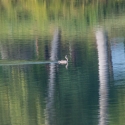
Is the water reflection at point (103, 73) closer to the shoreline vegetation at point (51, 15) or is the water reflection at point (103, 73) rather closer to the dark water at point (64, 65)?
the dark water at point (64, 65)

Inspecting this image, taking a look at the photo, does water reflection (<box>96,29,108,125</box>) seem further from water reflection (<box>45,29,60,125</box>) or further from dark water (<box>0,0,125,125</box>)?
water reflection (<box>45,29,60,125</box>)

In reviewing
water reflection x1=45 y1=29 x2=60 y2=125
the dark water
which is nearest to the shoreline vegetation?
the dark water


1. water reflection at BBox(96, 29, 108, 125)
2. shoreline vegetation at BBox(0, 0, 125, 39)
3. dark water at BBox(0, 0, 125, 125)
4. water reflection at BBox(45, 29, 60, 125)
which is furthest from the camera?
shoreline vegetation at BBox(0, 0, 125, 39)

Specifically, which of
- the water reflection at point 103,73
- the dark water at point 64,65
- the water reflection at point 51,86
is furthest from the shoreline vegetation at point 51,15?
the water reflection at point 51,86

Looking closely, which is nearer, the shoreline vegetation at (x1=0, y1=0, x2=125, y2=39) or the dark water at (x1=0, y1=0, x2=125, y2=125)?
the dark water at (x1=0, y1=0, x2=125, y2=125)

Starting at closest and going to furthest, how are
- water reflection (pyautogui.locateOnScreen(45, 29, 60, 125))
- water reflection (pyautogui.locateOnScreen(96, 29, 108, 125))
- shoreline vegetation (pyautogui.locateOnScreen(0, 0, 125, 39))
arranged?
water reflection (pyautogui.locateOnScreen(96, 29, 108, 125)), water reflection (pyautogui.locateOnScreen(45, 29, 60, 125)), shoreline vegetation (pyautogui.locateOnScreen(0, 0, 125, 39))

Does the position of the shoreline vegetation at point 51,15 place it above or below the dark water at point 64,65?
above

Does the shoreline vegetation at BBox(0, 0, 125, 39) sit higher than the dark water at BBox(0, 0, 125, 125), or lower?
higher

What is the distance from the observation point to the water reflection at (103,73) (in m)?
16.9

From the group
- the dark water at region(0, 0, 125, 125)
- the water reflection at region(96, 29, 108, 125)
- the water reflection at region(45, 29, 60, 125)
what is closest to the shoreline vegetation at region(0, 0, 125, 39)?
the dark water at region(0, 0, 125, 125)

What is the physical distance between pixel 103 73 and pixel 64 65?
1.84 meters

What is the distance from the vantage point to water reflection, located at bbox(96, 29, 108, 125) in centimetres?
1689

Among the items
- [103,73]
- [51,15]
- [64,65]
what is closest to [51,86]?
[103,73]

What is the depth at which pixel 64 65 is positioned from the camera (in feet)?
77.8
